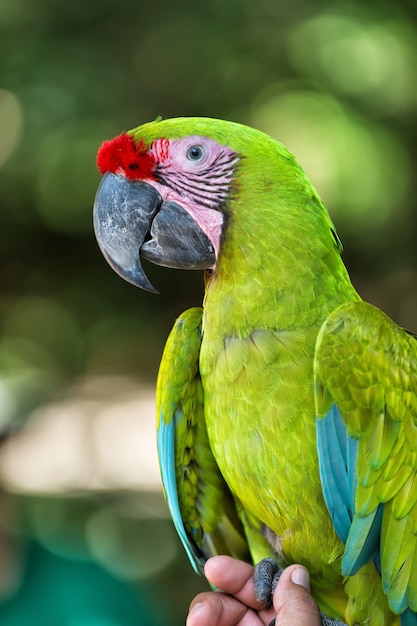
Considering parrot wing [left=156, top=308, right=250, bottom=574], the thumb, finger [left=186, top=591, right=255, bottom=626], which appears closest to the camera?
the thumb

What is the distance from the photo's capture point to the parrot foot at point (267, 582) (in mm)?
1214

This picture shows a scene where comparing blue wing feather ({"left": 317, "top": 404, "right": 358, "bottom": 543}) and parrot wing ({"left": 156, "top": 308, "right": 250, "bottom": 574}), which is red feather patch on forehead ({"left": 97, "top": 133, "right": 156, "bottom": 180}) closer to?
parrot wing ({"left": 156, "top": 308, "right": 250, "bottom": 574})

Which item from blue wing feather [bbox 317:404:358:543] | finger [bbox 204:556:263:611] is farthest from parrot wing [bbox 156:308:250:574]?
blue wing feather [bbox 317:404:358:543]

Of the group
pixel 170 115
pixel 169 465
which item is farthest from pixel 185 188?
pixel 170 115

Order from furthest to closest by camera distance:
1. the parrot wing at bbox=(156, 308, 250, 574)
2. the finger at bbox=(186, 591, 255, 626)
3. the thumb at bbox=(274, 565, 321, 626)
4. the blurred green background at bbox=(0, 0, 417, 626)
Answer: the blurred green background at bbox=(0, 0, 417, 626)
the parrot wing at bbox=(156, 308, 250, 574)
the finger at bbox=(186, 591, 255, 626)
the thumb at bbox=(274, 565, 321, 626)

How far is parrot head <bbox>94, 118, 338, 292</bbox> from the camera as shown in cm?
119

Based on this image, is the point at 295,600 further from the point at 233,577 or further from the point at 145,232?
the point at 145,232

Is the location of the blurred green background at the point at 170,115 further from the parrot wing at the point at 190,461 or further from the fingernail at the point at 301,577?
the fingernail at the point at 301,577

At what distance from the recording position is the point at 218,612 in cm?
120

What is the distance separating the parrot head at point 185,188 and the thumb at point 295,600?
1.79ft

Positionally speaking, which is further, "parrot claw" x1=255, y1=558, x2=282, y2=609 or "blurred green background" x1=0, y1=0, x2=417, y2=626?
"blurred green background" x1=0, y1=0, x2=417, y2=626

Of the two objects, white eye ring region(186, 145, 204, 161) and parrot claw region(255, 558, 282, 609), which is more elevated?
white eye ring region(186, 145, 204, 161)

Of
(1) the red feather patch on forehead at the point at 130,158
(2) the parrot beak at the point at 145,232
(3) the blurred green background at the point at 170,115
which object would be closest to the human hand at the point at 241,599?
(2) the parrot beak at the point at 145,232

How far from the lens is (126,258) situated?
1.20m
